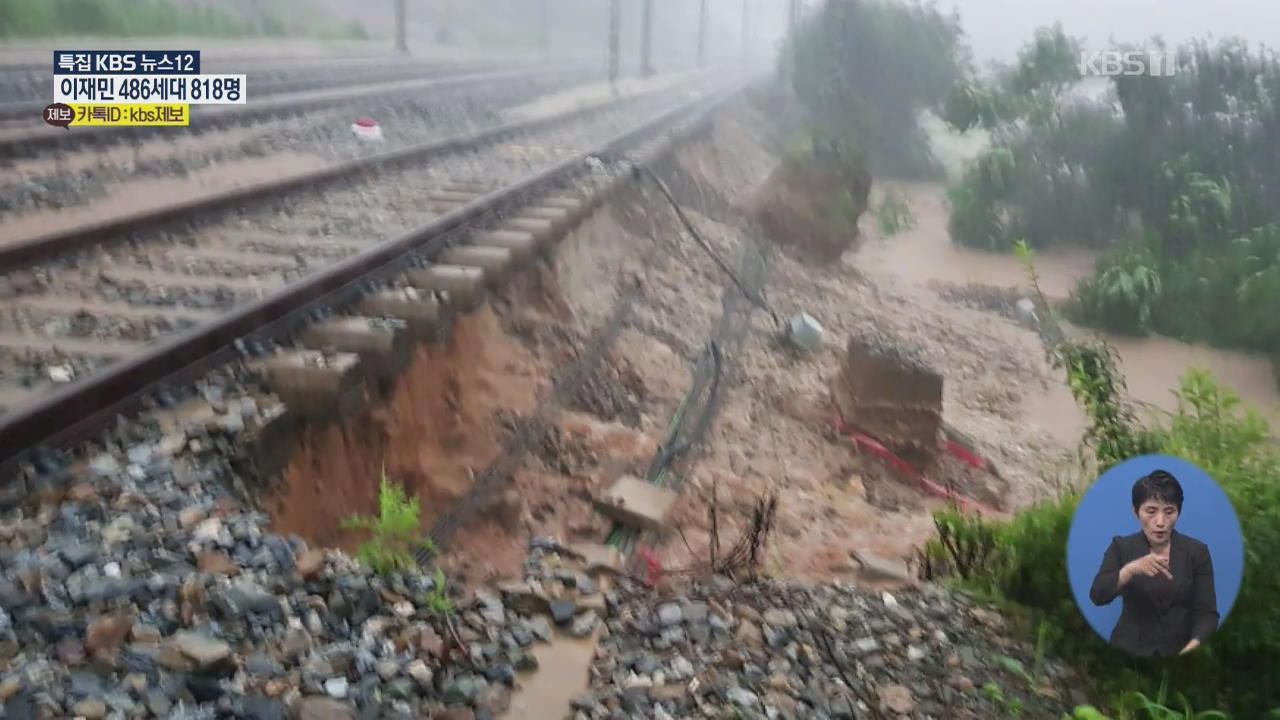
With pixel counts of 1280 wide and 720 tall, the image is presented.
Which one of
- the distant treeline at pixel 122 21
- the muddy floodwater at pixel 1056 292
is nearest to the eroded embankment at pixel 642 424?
the muddy floodwater at pixel 1056 292

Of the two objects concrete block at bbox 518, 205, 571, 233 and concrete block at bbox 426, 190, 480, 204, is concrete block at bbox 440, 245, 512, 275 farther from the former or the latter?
concrete block at bbox 426, 190, 480, 204

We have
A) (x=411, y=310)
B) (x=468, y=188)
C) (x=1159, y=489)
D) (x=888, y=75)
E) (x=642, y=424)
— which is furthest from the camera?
(x=888, y=75)

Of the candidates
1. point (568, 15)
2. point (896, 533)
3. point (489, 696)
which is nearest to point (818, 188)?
point (896, 533)

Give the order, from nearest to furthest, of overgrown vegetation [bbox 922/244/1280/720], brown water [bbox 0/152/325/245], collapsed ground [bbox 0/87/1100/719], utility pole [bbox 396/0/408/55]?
collapsed ground [bbox 0/87/1100/719]
overgrown vegetation [bbox 922/244/1280/720]
brown water [bbox 0/152/325/245]
utility pole [bbox 396/0/408/55]

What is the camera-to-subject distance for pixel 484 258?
584cm

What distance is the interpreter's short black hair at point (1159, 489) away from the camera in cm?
238

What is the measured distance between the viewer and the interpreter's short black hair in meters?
2.38

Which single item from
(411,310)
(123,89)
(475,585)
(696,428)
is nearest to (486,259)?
(411,310)

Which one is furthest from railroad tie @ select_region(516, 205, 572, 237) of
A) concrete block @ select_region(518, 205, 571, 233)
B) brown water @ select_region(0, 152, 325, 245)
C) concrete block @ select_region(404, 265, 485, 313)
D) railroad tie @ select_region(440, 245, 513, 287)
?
brown water @ select_region(0, 152, 325, 245)

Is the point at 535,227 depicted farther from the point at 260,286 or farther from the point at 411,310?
the point at 260,286

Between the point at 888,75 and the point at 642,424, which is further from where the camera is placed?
the point at 888,75

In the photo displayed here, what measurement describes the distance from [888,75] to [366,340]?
2214 cm

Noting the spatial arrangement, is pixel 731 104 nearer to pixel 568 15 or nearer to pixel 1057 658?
pixel 1057 658

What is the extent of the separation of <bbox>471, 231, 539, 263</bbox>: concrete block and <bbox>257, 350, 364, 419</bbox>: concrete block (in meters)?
2.36
